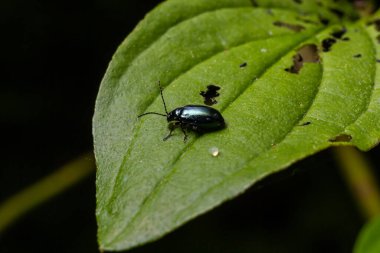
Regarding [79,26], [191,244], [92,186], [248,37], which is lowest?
[191,244]

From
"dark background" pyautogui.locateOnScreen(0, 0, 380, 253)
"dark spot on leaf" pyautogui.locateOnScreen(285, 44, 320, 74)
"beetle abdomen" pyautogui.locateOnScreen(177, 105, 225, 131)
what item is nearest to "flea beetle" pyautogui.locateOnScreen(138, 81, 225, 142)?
"beetle abdomen" pyautogui.locateOnScreen(177, 105, 225, 131)

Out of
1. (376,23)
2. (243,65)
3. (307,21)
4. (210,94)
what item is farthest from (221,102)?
(376,23)

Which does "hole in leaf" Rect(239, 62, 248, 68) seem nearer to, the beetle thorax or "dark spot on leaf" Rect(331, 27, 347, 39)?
the beetle thorax

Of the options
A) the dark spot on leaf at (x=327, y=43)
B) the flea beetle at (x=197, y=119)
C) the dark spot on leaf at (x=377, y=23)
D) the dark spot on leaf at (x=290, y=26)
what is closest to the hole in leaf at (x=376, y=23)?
the dark spot on leaf at (x=377, y=23)

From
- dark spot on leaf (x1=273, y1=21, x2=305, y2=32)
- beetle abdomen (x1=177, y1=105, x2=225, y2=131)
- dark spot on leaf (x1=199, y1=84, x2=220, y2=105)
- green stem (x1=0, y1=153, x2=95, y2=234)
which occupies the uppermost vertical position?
beetle abdomen (x1=177, y1=105, x2=225, y2=131)

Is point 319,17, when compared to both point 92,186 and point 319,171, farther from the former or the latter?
point 92,186

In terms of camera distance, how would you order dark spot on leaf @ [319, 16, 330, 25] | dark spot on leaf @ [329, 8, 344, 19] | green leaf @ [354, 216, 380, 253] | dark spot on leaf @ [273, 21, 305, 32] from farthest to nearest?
1. dark spot on leaf @ [329, 8, 344, 19]
2. dark spot on leaf @ [319, 16, 330, 25]
3. dark spot on leaf @ [273, 21, 305, 32]
4. green leaf @ [354, 216, 380, 253]

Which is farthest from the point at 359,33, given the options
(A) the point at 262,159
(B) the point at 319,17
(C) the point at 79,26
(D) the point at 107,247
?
(C) the point at 79,26
